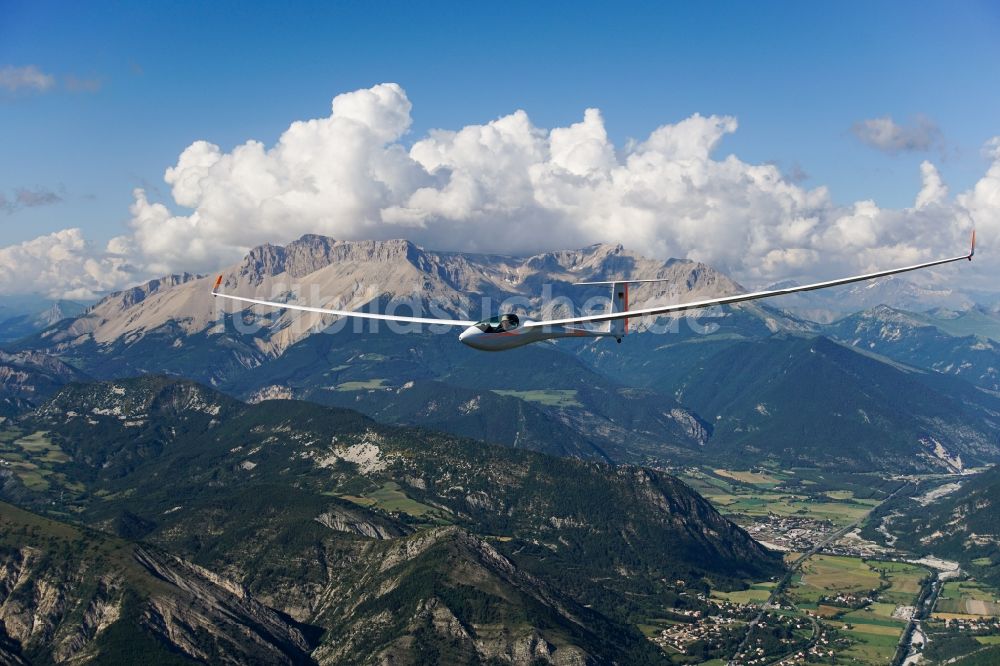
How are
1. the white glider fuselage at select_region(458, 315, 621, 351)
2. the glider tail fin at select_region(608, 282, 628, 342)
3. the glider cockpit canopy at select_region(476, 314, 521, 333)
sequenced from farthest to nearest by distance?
the glider tail fin at select_region(608, 282, 628, 342) < the glider cockpit canopy at select_region(476, 314, 521, 333) < the white glider fuselage at select_region(458, 315, 621, 351)

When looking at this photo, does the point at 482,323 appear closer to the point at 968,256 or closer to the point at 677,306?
the point at 677,306

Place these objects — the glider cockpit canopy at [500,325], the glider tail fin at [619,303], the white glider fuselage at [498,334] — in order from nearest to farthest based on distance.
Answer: the white glider fuselage at [498,334] < the glider cockpit canopy at [500,325] < the glider tail fin at [619,303]

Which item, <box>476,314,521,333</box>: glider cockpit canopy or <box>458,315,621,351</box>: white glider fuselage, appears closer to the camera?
<box>458,315,621,351</box>: white glider fuselage

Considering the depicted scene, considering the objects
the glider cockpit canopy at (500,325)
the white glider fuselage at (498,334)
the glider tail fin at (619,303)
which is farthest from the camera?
the glider tail fin at (619,303)

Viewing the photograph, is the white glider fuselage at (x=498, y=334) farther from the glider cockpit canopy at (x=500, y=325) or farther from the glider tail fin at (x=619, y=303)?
the glider tail fin at (x=619, y=303)

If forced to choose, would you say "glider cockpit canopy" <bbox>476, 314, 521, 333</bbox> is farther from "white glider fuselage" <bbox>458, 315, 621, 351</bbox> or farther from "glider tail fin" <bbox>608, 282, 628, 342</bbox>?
"glider tail fin" <bbox>608, 282, 628, 342</bbox>

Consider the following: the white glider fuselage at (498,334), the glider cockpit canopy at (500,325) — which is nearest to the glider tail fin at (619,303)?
the white glider fuselage at (498,334)

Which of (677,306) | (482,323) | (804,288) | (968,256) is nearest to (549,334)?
(482,323)

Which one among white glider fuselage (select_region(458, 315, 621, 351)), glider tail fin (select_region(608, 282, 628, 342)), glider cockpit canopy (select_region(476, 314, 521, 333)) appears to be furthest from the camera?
glider tail fin (select_region(608, 282, 628, 342))

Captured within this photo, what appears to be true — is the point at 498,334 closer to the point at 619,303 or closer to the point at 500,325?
the point at 500,325

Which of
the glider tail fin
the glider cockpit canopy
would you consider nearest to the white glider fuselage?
the glider cockpit canopy

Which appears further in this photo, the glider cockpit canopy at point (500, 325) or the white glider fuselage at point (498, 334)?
the glider cockpit canopy at point (500, 325)
